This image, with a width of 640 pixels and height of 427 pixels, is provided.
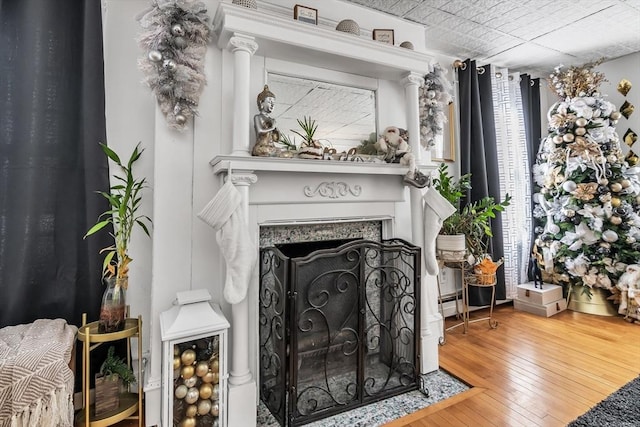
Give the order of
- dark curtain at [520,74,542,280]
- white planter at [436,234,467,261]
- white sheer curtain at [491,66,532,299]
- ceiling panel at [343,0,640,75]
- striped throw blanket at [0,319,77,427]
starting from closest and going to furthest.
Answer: striped throw blanket at [0,319,77,427] < ceiling panel at [343,0,640,75] < white planter at [436,234,467,261] < white sheer curtain at [491,66,532,299] < dark curtain at [520,74,542,280]

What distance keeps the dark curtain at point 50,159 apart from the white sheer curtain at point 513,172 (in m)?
3.66

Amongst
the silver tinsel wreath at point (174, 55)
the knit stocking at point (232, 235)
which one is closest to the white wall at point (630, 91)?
the knit stocking at point (232, 235)

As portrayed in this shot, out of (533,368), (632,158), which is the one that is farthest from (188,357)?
(632,158)

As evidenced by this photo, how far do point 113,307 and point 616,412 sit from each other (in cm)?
269

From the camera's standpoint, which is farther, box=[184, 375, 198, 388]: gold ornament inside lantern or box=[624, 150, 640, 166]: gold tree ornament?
box=[624, 150, 640, 166]: gold tree ornament

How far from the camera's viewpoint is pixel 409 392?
191cm

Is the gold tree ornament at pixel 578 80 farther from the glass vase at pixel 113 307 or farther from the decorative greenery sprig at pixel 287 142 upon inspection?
the glass vase at pixel 113 307

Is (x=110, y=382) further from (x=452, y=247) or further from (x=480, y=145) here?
(x=480, y=145)

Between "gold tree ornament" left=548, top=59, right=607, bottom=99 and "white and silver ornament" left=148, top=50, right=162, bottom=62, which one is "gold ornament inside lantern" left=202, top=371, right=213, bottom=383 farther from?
"gold tree ornament" left=548, top=59, right=607, bottom=99

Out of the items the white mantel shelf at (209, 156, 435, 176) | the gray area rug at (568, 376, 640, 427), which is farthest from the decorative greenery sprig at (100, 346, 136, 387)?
the gray area rug at (568, 376, 640, 427)

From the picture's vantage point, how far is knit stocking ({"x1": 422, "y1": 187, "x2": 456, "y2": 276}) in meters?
2.12

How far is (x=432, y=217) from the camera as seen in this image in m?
2.13

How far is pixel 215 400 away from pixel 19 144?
163 centimetres

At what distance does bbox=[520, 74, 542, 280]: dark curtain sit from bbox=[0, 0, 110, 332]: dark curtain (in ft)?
13.7
